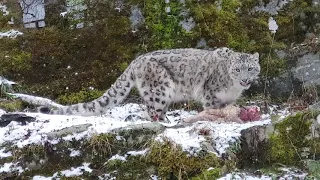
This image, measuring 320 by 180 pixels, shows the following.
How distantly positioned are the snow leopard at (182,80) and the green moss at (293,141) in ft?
10.1

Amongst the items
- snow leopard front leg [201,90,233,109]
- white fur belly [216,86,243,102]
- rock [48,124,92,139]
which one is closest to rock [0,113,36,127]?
rock [48,124,92,139]

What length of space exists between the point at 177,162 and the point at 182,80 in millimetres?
3786

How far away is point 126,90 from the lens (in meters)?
9.47

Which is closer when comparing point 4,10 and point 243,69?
point 243,69

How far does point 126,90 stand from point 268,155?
400cm

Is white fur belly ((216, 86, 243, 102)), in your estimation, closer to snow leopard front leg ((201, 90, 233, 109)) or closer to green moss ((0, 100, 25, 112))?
snow leopard front leg ((201, 90, 233, 109))

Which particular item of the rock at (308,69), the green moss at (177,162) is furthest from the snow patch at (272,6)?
the green moss at (177,162)

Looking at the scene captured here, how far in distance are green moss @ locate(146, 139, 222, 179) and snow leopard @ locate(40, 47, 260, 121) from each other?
306 cm

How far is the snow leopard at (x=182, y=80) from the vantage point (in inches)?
360

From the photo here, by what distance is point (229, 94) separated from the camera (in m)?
9.28

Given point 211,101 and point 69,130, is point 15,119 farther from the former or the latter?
point 211,101

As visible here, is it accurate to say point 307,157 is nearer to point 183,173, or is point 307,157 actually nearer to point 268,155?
point 268,155

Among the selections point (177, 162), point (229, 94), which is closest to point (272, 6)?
point (229, 94)

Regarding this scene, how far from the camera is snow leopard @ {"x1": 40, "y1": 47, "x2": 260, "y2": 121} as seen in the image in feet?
30.0
